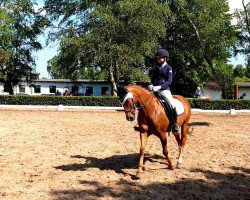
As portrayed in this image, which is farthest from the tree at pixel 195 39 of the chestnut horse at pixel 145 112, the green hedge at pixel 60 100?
the chestnut horse at pixel 145 112

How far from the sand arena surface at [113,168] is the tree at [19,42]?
108ft

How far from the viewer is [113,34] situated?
36969 mm

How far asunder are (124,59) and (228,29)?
64.4ft

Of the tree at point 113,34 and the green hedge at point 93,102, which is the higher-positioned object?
the tree at point 113,34

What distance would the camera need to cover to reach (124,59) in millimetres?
36656

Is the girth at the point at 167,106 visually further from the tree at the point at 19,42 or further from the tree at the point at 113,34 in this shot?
the tree at the point at 19,42

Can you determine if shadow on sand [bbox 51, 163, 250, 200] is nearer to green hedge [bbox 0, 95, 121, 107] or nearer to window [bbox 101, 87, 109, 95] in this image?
green hedge [bbox 0, 95, 121, 107]

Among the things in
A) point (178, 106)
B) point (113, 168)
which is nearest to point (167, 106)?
point (178, 106)

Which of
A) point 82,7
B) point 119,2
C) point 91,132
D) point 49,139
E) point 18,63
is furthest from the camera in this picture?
point 18,63

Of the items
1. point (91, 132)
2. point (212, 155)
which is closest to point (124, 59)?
point (91, 132)

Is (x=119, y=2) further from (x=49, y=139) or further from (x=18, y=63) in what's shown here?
(x=49, y=139)

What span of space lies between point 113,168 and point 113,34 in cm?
2882

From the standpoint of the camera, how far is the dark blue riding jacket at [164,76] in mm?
9289

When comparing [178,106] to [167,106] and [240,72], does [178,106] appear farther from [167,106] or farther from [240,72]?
[240,72]
